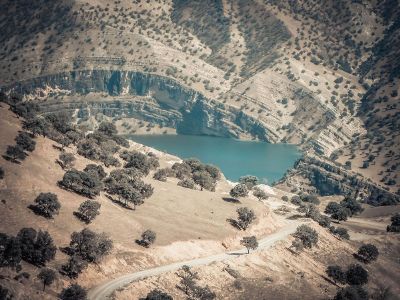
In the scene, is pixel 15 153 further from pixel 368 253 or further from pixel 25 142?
pixel 368 253

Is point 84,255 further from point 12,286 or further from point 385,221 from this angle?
point 385,221

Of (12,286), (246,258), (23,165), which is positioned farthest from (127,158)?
(12,286)

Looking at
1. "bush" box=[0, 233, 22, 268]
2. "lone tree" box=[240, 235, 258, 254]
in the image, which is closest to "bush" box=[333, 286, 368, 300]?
"lone tree" box=[240, 235, 258, 254]

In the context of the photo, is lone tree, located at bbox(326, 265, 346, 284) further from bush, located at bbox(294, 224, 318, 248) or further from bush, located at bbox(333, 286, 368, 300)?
bush, located at bbox(333, 286, 368, 300)

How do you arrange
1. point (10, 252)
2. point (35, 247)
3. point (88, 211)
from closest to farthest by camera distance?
point (10, 252) < point (35, 247) < point (88, 211)

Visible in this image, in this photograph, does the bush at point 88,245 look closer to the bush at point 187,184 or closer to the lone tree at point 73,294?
the lone tree at point 73,294

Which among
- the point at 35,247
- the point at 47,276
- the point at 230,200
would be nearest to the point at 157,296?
the point at 47,276
